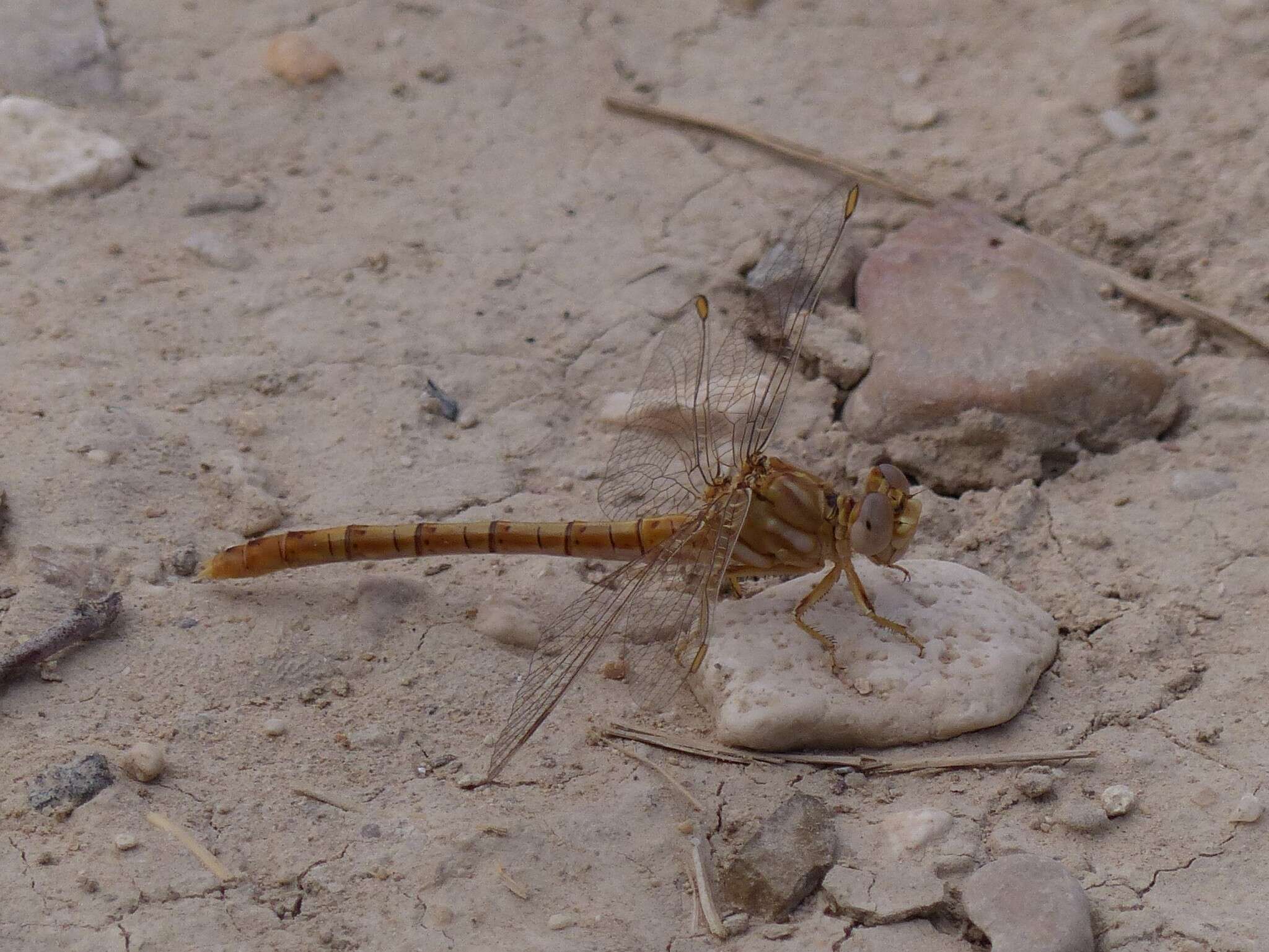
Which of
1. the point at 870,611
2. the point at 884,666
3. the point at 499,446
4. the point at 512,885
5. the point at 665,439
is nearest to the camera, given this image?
the point at 512,885

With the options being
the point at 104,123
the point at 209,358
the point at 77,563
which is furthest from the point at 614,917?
the point at 104,123

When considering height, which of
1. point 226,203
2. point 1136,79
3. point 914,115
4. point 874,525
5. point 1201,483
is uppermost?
point 1136,79

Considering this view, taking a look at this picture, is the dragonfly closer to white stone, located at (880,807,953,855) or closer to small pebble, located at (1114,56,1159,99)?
white stone, located at (880,807,953,855)

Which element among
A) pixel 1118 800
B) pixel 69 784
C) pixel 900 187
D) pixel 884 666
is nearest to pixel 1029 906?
pixel 1118 800

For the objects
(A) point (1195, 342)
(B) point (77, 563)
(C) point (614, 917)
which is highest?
(A) point (1195, 342)

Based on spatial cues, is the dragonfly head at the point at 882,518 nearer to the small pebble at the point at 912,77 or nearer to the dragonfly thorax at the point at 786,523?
the dragonfly thorax at the point at 786,523

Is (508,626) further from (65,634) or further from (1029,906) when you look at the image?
(1029,906)

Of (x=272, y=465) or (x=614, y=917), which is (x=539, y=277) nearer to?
(x=272, y=465)
